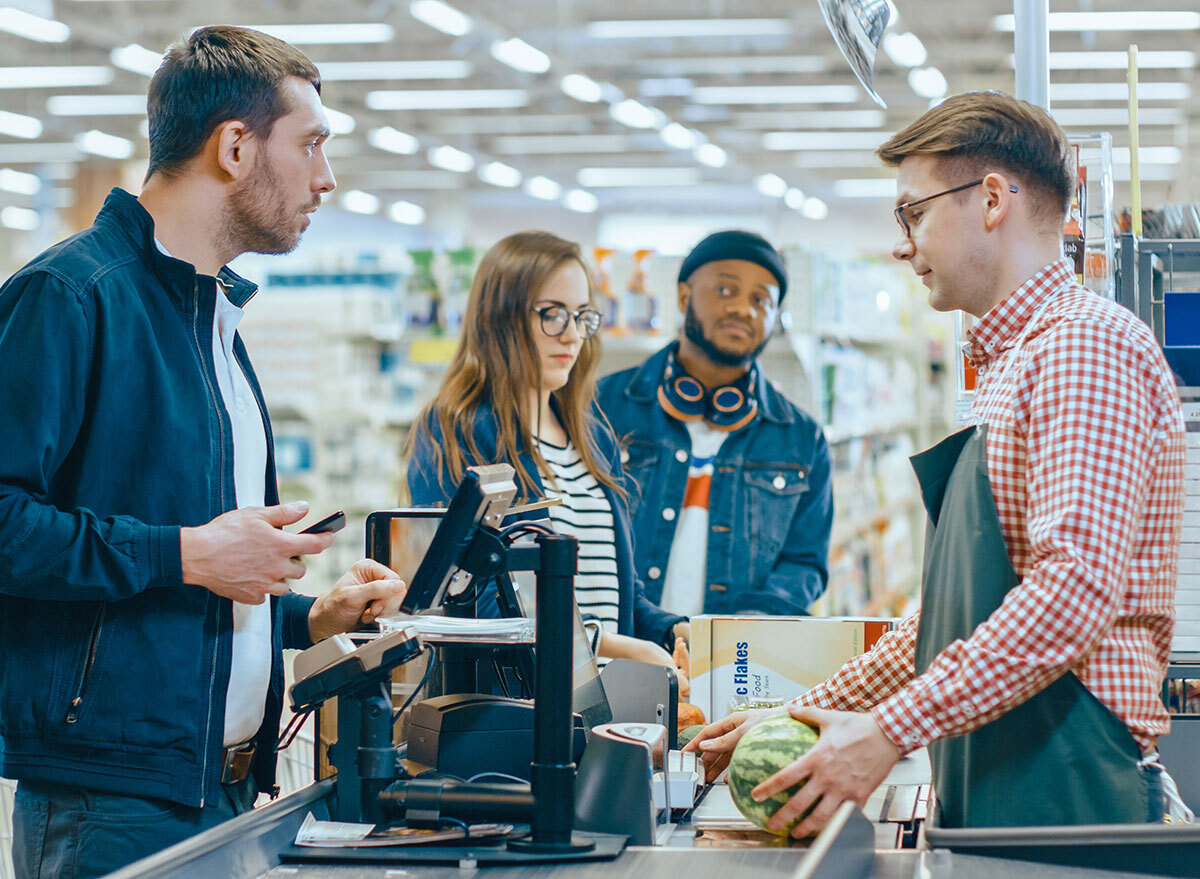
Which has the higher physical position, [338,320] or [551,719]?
[338,320]

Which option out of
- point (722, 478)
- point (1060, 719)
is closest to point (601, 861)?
point (1060, 719)

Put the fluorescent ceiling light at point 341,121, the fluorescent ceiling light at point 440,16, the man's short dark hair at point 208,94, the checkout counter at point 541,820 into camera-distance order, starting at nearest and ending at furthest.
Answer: the checkout counter at point 541,820, the man's short dark hair at point 208,94, the fluorescent ceiling light at point 440,16, the fluorescent ceiling light at point 341,121

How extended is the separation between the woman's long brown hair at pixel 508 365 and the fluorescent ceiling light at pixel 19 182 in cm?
1633

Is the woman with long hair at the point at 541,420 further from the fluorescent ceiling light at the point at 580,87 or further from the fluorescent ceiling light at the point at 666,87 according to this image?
the fluorescent ceiling light at the point at 666,87

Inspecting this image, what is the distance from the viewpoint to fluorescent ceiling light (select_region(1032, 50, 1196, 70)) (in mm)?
10844

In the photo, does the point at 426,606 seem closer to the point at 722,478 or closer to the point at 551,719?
the point at 551,719

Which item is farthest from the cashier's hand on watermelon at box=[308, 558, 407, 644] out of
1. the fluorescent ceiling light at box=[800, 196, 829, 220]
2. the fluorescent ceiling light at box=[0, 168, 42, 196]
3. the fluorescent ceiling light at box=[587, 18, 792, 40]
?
the fluorescent ceiling light at box=[800, 196, 829, 220]

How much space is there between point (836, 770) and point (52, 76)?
1266 cm

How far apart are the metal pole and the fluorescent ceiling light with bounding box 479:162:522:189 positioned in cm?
1516

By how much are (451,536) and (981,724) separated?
653mm

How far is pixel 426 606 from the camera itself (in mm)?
1474

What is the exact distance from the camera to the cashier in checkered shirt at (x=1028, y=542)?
147cm

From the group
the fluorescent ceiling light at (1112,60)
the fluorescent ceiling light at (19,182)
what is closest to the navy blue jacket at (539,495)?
the fluorescent ceiling light at (1112,60)

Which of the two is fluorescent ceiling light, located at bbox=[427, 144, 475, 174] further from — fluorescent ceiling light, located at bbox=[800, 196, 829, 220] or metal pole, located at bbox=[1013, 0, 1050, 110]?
metal pole, located at bbox=[1013, 0, 1050, 110]
